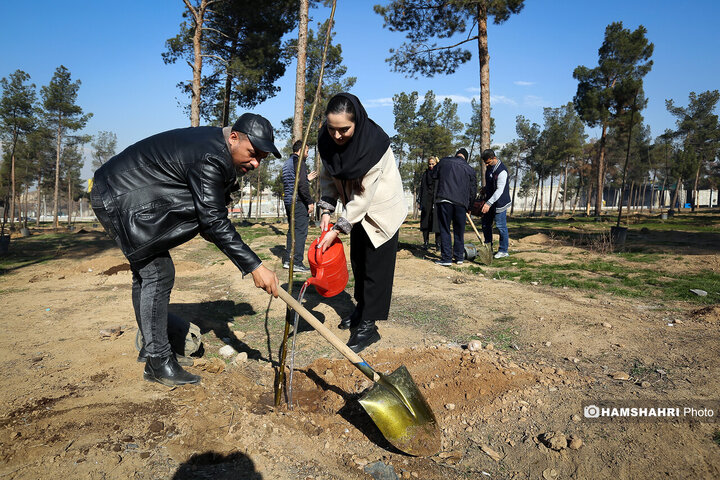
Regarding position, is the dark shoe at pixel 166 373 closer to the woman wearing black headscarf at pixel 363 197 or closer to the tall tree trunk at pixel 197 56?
the woman wearing black headscarf at pixel 363 197

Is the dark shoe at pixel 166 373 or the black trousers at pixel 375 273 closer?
the dark shoe at pixel 166 373

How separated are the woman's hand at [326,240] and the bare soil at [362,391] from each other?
0.95 meters

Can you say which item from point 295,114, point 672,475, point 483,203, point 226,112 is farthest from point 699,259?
point 226,112

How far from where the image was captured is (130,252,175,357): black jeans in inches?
102

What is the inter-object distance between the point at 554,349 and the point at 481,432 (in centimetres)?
123

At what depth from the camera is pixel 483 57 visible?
39.9 ft

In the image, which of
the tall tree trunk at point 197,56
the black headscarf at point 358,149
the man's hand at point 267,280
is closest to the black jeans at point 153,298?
the man's hand at point 267,280

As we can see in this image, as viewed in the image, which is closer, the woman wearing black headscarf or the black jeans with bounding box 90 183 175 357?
the black jeans with bounding box 90 183 175 357

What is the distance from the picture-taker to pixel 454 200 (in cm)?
673

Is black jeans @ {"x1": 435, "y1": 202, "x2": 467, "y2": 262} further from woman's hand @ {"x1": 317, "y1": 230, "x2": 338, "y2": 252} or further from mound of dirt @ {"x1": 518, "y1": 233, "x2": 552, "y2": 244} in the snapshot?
woman's hand @ {"x1": 317, "y1": 230, "x2": 338, "y2": 252}

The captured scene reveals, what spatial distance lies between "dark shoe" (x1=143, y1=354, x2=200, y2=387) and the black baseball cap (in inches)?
60.6

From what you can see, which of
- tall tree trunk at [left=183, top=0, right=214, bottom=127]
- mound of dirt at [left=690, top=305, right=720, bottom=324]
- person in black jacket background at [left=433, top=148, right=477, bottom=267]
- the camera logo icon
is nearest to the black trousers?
the camera logo icon

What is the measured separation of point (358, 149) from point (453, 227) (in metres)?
4.25

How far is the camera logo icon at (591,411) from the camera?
7.35 ft
